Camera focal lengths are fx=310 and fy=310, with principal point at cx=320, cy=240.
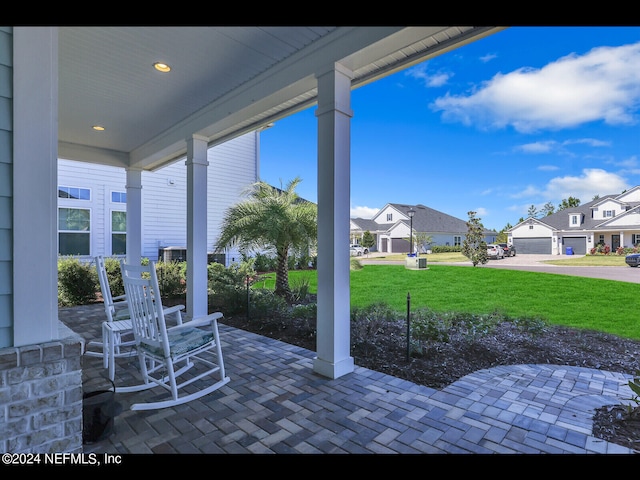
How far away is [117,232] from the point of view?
894 cm

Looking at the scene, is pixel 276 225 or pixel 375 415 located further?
pixel 276 225

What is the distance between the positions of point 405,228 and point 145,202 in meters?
10.7

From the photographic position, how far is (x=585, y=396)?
2.61 metres

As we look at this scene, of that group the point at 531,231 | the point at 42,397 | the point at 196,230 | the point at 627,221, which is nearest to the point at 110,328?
the point at 42,397

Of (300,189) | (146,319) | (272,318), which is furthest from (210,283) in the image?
(146,319)

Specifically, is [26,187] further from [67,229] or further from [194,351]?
[67,229]

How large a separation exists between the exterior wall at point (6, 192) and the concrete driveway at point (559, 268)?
303 inches

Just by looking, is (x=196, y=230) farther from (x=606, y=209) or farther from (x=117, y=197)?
(x=606, y=209)

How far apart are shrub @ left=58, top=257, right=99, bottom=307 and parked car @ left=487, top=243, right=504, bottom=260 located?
1130 centimetres

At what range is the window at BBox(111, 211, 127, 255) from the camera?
8859mm

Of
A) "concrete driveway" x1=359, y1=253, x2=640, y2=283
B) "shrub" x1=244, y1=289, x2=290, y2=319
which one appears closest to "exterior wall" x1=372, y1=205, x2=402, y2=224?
"concrete driveway" x1=359, y1=253, x2=640, y2=283

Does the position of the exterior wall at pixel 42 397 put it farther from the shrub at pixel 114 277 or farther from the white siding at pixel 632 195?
the white siding at pixel 632 195

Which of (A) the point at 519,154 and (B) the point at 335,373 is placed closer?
(B) the point at 335,373

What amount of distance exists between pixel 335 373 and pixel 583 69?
5759mm
